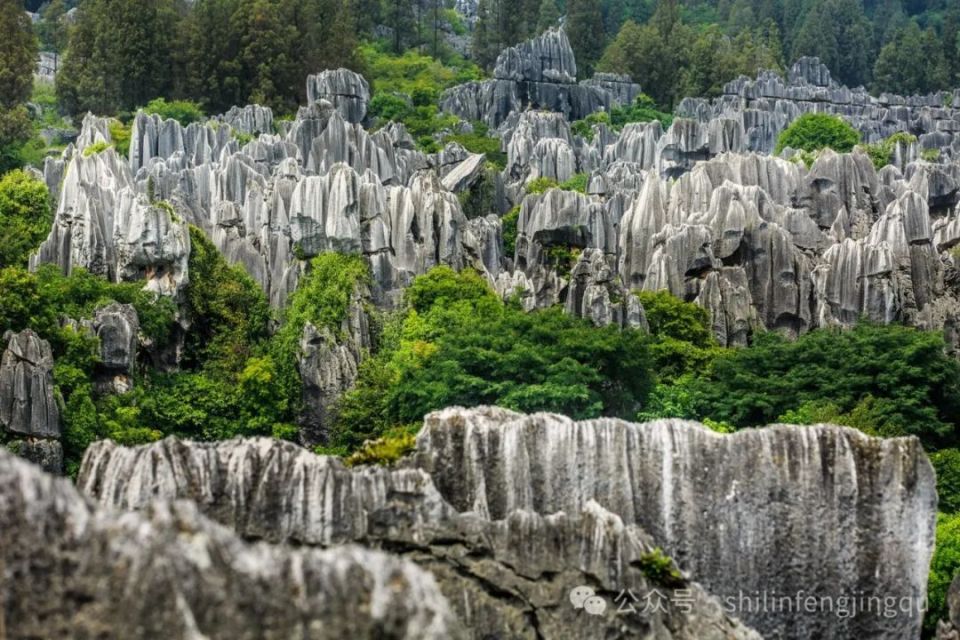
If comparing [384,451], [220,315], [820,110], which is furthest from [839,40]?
[384,451]

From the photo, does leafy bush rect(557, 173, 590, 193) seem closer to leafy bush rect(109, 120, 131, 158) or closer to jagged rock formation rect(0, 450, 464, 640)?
leafy bush rect(109, 120, 131, 158)

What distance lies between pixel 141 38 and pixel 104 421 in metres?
41.6

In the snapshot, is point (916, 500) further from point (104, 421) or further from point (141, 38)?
point (141, 38)

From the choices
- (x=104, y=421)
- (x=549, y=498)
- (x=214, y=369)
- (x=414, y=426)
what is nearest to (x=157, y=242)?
(x=214, y=369)

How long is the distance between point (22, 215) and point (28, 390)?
13.6 meters

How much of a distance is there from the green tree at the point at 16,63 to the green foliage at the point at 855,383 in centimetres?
3373

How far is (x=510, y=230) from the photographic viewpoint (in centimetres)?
5897

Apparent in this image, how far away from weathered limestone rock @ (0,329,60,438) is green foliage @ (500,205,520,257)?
2032cm

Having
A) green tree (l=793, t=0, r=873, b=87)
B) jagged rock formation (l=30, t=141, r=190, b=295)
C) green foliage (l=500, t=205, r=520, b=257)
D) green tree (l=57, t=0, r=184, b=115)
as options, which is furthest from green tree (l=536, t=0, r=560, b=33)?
jagged rock formation (l=30, t=141, r=190, b=295)

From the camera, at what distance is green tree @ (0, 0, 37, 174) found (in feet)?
224

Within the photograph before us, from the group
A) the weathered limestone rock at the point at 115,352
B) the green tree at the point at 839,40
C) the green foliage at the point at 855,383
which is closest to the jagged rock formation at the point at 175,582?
the green foliage at the point at 855,383

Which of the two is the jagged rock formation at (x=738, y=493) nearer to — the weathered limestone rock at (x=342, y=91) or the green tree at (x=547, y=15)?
Answer: the weathered limestone rock at (x=342, y=91)

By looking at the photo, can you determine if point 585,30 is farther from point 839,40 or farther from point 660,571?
point 660,571

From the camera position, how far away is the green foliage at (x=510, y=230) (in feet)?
188
